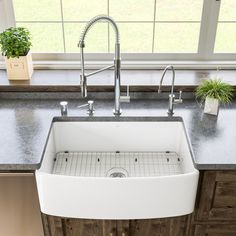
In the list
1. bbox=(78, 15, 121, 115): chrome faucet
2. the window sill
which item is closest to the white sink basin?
bbox=(78, 15, 121, 115): chrome faucet

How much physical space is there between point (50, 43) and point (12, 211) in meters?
1.10

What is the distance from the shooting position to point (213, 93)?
1675mm

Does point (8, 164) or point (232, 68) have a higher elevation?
point (232, 68)

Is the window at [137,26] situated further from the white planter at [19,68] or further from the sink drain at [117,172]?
the sink drain at [117,172]

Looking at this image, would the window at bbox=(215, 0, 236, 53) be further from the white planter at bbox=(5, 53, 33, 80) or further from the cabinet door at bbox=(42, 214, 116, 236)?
the cabinet door at bbox=(42, 214, 116, 236)

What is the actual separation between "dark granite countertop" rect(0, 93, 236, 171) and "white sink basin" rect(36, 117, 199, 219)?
0.05m

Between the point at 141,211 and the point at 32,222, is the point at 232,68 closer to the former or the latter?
the point at 141,211

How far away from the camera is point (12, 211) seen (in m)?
1.49

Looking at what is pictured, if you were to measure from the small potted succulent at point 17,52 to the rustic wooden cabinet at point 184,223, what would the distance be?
857 mm

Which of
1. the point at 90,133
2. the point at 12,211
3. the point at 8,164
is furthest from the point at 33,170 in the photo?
the point at 90,133

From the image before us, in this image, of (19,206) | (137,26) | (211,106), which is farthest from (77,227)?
(137,26)

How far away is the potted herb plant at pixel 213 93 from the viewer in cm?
167

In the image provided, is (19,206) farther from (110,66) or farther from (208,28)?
(208,28)

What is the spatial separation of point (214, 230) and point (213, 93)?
2.24ft
